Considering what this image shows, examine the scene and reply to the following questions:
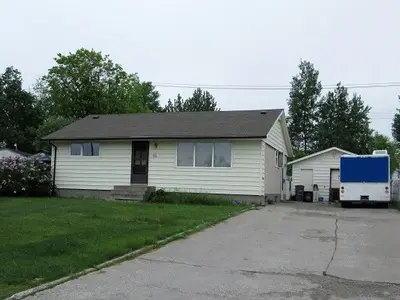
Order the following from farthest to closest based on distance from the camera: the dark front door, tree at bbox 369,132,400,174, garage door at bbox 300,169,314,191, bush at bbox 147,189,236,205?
tree at bbox 369,132,400,174 < garage door at bbox 300,169,314,191 < the dark front door < bush at bbox 147,189,236,205

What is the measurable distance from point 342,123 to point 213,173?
31.4 metres

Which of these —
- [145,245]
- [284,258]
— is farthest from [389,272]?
[145,245]

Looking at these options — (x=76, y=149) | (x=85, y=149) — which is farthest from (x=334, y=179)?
(x=76, y=149)

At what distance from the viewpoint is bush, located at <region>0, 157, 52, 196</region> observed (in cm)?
2095

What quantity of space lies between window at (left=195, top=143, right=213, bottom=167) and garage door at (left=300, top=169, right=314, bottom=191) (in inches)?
435

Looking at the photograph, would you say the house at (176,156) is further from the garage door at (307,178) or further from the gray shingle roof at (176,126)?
the garage door at (307,178)

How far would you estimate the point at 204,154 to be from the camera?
20.3m

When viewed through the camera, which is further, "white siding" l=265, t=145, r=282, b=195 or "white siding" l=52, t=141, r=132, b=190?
"white siding" l=52, t=141, r=132, b=190

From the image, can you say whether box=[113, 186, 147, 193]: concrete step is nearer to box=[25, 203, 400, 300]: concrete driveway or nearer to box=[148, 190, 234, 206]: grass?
box=[148, 190, 234, 206]: grass

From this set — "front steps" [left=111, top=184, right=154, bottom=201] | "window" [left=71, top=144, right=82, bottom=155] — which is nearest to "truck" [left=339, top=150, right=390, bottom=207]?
Answer: "front steps" [left=111, top=184, right=154, bottom=201]

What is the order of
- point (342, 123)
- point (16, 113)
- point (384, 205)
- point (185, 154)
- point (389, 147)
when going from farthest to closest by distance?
point (16, 113)
point (342, 123)
point (389, 147)
point (384, 205)
point (185, 154)

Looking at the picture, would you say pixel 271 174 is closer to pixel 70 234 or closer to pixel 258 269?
pixel 70 234

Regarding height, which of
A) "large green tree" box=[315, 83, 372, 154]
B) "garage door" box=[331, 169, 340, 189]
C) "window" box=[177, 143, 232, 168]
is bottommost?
"garage door" box=[331, 169, 340, 189]

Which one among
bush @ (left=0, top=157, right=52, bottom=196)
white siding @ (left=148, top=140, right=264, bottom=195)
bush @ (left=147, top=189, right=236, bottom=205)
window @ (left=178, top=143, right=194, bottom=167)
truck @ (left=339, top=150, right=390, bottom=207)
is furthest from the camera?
bush @ (left=0, top=157, right=52, bottom=196)
